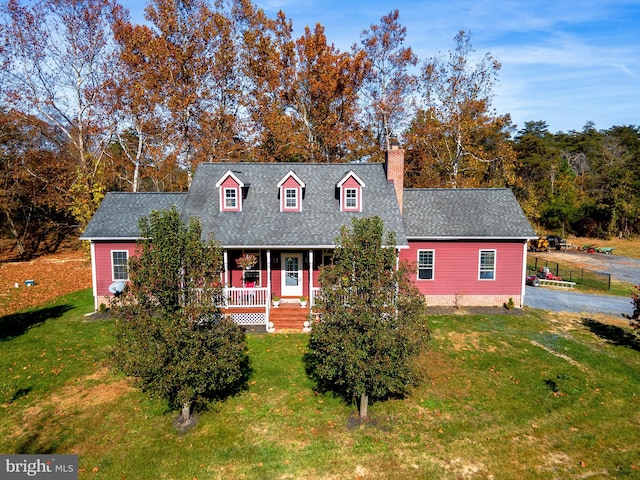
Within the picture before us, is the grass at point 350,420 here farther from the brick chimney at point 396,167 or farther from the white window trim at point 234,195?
the brick chimney at point 396,167

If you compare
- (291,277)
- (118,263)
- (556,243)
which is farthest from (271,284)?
(556,243)

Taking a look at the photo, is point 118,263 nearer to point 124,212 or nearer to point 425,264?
point 124,212

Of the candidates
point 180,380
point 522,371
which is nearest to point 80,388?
point 180,380

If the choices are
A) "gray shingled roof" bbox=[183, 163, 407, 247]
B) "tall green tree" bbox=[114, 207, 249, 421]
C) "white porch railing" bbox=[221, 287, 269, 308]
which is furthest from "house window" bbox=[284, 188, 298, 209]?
"tall green tree" bbox=[114, 207, 249, 421]

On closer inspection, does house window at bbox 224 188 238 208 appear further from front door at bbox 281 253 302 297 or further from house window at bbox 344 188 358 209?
house window at bbox 344 188 358 209

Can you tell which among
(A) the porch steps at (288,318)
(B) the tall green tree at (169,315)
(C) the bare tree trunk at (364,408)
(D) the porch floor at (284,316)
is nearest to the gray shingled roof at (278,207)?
(D) the porch floor at (284,316)

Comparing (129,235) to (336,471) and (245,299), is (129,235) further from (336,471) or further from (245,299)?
(336,471)
